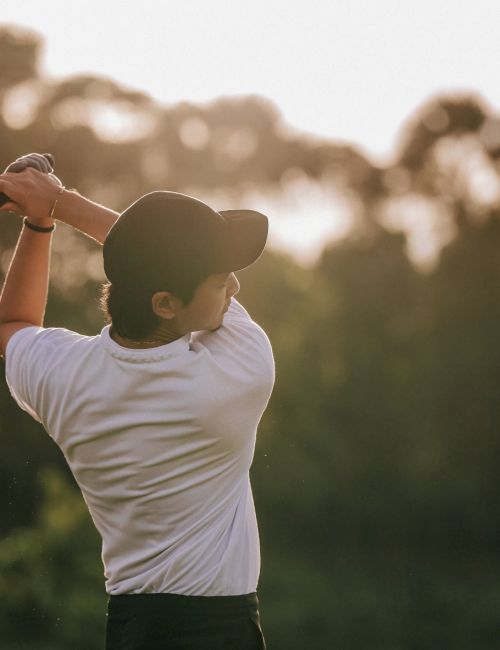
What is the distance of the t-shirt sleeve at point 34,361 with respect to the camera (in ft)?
7.34

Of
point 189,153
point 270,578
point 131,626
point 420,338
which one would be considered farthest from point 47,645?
point 131,626

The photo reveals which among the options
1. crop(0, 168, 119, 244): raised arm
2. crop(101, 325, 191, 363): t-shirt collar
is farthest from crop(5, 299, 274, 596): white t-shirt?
crop(0, 168, 119, 244): raised arm

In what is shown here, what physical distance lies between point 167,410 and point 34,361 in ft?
0.87

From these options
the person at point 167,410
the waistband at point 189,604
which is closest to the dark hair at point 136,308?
the person at point 167,410

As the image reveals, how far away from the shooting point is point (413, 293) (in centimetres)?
2672

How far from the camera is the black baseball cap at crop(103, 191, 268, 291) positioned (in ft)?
6.97

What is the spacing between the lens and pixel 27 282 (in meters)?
2.39

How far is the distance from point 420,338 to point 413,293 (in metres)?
1.00

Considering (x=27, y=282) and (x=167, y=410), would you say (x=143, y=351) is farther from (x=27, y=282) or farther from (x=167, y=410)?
(x=27, y=282)

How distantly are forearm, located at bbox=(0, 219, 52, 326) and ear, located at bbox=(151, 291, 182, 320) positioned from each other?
1.04 ft

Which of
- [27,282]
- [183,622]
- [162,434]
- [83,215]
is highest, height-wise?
[83,215]

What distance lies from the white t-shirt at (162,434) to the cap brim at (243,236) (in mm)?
159

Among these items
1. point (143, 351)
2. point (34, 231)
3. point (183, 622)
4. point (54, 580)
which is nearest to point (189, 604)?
point (183, 622)

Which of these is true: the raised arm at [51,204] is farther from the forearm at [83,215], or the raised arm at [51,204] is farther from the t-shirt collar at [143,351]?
the t-shirt collar at [143,351]
